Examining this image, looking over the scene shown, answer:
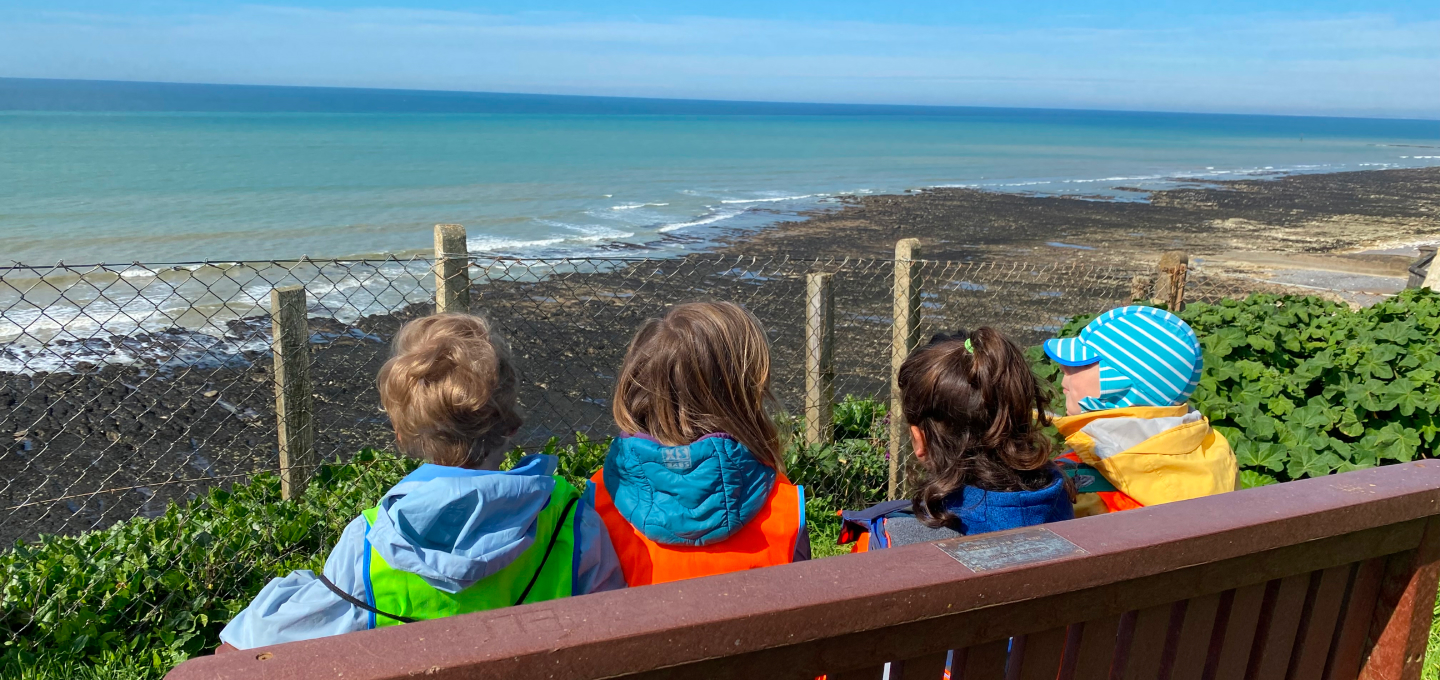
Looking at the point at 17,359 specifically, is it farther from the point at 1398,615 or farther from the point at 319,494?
the point at 1398,615

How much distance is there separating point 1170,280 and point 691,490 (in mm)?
4513

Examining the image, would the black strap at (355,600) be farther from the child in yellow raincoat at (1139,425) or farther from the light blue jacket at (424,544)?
the child in yellow raincoat at (1139,425)

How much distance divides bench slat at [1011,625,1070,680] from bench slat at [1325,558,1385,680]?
689mm

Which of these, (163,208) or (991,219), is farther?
(991,219)

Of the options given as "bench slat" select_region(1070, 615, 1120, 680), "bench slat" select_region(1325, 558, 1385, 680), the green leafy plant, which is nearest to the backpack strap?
"bench slat" select_region(1325, 558, 1385, 680)

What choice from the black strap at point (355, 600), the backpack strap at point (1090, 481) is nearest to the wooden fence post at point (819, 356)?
the backpack strap at point (1090, 481)

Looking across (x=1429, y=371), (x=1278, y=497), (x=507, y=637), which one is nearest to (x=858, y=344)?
(x=1429, y=371)

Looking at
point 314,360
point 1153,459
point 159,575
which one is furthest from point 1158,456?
point 314,360

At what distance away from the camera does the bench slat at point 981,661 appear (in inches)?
50.4

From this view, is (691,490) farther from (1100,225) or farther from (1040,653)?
(1100,225)

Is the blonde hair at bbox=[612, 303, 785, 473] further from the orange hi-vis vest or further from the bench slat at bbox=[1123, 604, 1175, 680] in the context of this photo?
the bench slat at bbox=[1123, 604, 1175, 680]

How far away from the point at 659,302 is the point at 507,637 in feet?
35.3

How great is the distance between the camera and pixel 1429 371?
173 inches

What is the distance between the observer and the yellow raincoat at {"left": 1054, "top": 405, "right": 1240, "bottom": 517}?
247 cm
